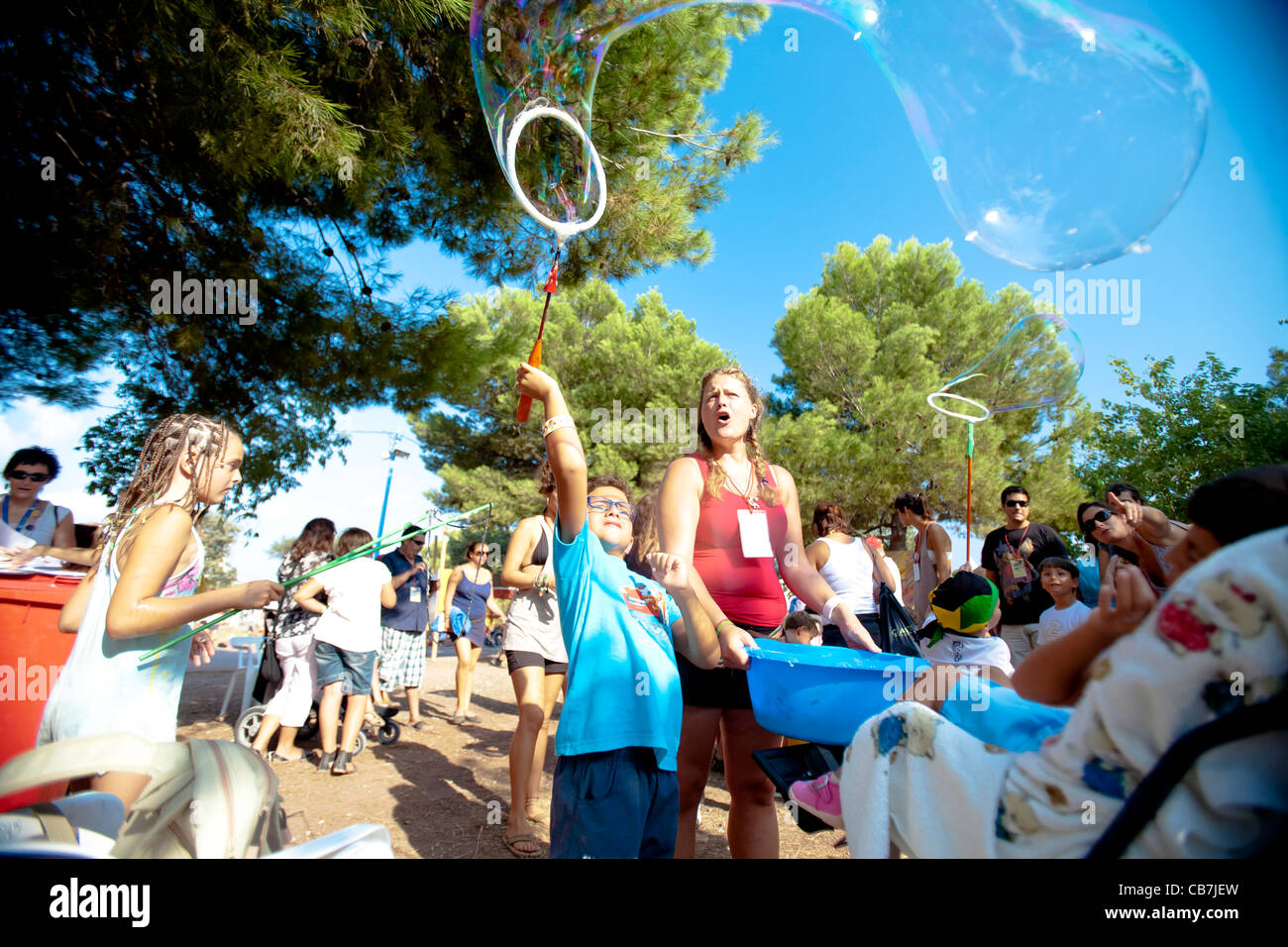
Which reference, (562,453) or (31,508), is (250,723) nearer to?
(31,508)

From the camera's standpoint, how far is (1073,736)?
88cm

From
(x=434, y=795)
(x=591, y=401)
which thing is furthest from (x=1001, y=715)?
(x=591, y=401)

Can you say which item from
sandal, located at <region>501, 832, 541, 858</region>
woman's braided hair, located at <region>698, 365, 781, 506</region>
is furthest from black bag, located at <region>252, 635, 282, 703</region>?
woman's braided hair, located at <region>698, 365, 781, 506</region>

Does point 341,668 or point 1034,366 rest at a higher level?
point 1034,366

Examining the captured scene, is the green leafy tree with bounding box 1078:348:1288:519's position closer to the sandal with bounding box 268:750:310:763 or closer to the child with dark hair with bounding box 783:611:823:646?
the child with dark hair with bounding box 783:611:823:646

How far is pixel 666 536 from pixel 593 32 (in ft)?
8.25

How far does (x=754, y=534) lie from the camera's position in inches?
82.0

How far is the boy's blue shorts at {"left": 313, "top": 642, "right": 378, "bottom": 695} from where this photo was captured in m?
4.66

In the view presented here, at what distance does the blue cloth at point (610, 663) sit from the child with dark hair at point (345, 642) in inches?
137

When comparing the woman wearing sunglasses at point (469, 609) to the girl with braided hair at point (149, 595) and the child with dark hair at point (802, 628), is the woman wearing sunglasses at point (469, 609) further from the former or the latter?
the girl with braided hair at point (149, 595)

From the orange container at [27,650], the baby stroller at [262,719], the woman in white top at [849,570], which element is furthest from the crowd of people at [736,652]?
the baby stroller at [262,719]

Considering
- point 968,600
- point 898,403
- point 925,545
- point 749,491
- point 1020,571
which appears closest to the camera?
point 749,491

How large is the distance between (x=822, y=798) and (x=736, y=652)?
395 mm
